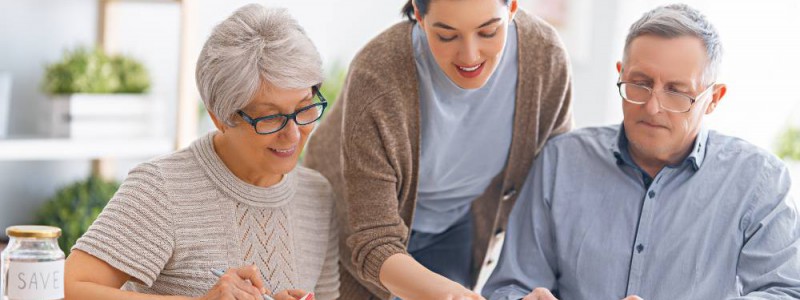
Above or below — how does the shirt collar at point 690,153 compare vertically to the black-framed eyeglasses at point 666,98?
below

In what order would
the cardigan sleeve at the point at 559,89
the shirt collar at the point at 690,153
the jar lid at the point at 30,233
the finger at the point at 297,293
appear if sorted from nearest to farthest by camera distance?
the jar lid at the point at 30,233, the finger at the point at 297,293, the shirt collar at the point at 690,153, the cardigan sleeve at the point at 559,89

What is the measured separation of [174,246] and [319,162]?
2.10 ft

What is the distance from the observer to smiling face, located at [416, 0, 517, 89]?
188 cm

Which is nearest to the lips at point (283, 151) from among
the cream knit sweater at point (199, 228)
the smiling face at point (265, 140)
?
the smiling face at point (265, 140)

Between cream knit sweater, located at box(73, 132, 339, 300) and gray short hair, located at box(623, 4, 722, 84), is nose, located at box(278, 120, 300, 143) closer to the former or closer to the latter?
cream knit sweater, located at box(73, 132, 339, 300)

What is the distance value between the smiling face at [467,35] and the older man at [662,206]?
266 mm

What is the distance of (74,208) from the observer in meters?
3.33

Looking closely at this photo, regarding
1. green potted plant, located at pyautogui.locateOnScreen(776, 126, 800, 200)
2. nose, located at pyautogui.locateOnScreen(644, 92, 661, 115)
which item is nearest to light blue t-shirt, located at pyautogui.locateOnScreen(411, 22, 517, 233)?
nose, located at pyautogui.locateOnScreen(644, 92, 661, 115)

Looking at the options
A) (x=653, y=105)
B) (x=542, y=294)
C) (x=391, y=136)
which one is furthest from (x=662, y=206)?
(x=391, y=136)

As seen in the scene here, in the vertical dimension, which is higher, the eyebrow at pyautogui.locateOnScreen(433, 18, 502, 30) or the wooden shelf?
the eyebrow at pyautogui.locateOnScreen(433, 18, 502, 30)

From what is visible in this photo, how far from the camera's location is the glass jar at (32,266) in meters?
1.41

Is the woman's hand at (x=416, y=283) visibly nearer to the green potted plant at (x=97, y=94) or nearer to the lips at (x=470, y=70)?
the lips at (x=470, y=70)

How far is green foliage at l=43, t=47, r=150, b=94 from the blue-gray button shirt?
1.68m

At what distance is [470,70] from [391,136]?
8.9 inches
